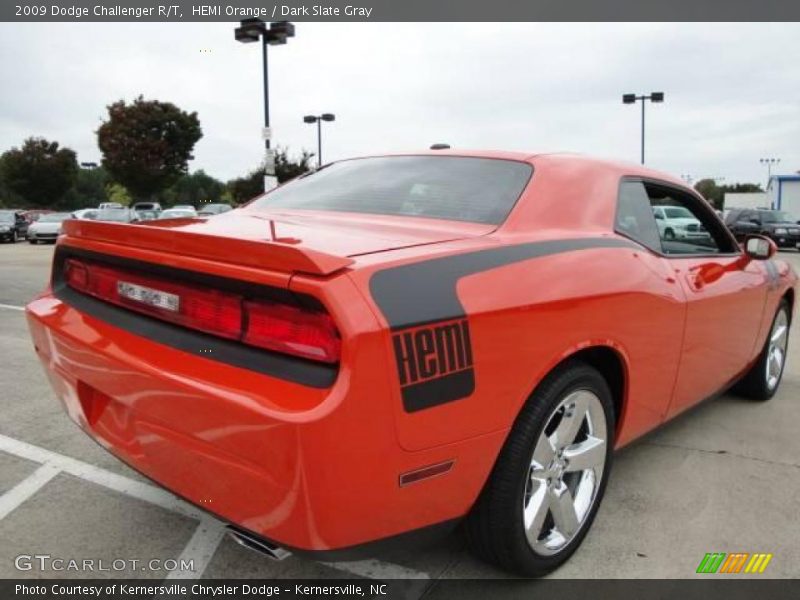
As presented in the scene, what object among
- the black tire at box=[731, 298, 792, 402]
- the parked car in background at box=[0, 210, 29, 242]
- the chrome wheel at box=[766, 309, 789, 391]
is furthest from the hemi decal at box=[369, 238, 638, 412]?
the parked car in background at box=[0, 210, 29, 242]

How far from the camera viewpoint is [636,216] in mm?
2881

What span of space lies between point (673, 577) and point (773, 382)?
268 cm

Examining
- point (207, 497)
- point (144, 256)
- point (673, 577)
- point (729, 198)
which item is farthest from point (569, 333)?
point (729, 198)

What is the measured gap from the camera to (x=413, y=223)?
2391 mm

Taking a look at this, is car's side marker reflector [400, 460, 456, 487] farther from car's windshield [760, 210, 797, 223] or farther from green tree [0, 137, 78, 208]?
green tree [0, 137, 78, 208]

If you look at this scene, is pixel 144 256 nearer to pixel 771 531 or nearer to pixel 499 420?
pixel 499 420

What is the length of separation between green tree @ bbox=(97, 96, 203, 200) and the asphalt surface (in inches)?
1804

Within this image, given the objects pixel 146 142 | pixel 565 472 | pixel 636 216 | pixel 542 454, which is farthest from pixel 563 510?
pixel 146 142

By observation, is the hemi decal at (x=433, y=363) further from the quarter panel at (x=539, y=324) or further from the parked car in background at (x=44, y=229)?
the parked car in background at (x=44, y=229)

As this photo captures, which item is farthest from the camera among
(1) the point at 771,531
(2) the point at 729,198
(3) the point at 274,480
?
(2) the point at 729,198

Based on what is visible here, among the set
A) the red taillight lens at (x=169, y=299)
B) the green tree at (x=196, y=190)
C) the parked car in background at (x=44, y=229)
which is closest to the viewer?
the red taillight lens at (x=169, y=299)

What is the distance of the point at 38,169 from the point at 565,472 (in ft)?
186

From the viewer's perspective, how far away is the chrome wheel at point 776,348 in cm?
427

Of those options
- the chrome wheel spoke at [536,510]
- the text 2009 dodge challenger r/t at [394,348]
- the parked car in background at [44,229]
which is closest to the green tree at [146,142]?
the parked car in background at [44,229]
